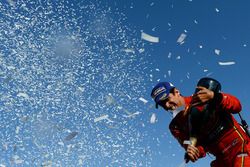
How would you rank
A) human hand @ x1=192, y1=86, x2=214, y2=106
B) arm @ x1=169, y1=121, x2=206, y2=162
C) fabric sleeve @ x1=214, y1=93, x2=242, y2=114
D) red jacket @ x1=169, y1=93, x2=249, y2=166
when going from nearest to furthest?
arm @ x1=169, y1=121, x2=206, y2=162 → human hand @ x1=192, y1=86, x2=214, y2=106 → fabric sleeve @ x1=214, y1=93, x2=242, y2=114 → red jacket @ x1=169, y1=93, x2=249, y2=166

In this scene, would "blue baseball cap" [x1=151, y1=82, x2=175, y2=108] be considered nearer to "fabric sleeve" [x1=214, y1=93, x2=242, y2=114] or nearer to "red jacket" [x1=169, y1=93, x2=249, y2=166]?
"red jacket" [x1=169, y1=93, x2=249, y2=166]

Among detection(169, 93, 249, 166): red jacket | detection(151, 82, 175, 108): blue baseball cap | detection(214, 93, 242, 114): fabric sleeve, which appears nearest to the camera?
detection(214, 93, 242, 114): fabric sleeve

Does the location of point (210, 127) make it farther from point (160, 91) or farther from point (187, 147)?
point (160, 91)

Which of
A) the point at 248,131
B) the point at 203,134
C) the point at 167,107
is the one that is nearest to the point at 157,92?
the point at 167,107

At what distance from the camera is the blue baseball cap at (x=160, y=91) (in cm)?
914

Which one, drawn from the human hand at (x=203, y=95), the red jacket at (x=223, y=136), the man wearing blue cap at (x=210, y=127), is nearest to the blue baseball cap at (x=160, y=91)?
the man wearing blue cap at (x=210, y=127)

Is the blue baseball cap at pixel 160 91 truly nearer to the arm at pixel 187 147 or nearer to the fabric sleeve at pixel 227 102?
the arm at pixel 187 147

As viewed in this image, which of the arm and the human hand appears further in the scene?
the human hand

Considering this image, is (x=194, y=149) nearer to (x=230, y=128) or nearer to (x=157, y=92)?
(x=230, y=128)

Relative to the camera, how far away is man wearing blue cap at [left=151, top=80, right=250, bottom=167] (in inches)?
316

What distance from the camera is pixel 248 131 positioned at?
851 centimetres

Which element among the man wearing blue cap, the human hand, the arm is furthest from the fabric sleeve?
the arm

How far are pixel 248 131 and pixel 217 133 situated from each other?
61 cm

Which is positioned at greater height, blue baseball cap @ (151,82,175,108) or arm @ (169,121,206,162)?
blue baseball cap @ (151,82,175,108)
